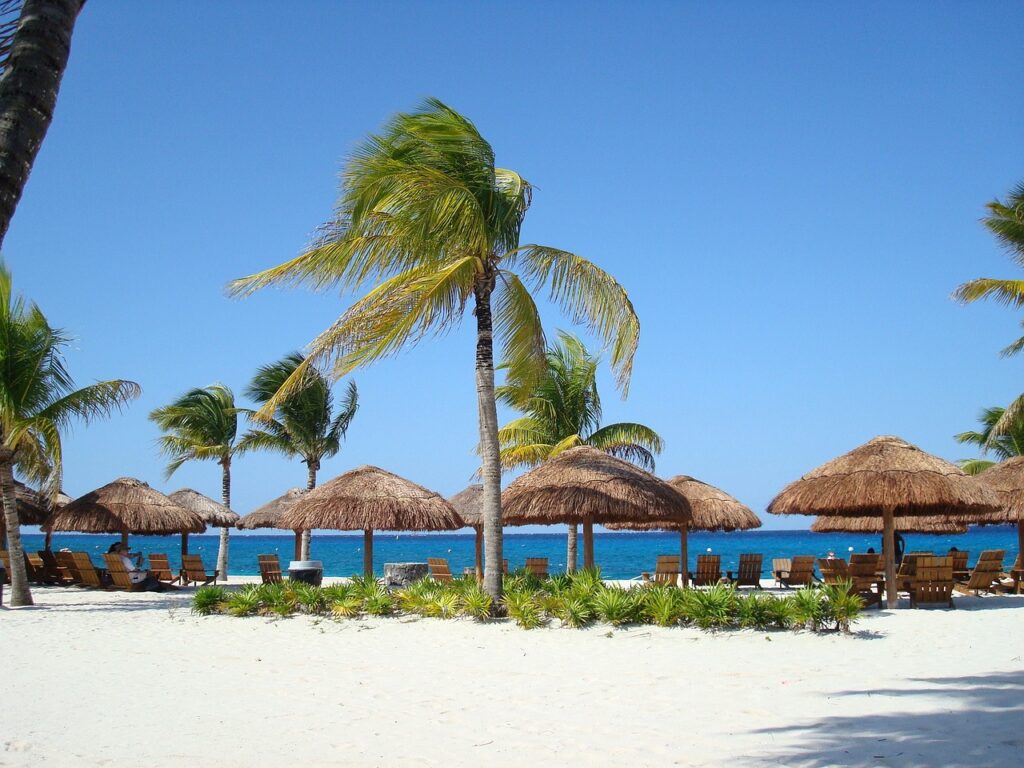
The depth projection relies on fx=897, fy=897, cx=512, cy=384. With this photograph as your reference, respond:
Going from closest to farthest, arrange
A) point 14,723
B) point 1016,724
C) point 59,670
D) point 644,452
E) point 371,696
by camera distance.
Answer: point 1016,724 → point 14,723 → point 371,696 → point 59,670 → point 644,452

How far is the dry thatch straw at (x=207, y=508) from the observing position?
23.9m

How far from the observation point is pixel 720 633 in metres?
10.2

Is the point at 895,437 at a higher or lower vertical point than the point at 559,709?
higher

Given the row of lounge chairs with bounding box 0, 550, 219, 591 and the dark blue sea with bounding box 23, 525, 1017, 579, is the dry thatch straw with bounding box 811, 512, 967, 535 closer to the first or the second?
the row of lounge chairs with bounding box 0, 550, 219, 591

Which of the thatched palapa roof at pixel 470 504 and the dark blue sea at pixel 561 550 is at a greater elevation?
the thatched palapa roof at pixel 470 504

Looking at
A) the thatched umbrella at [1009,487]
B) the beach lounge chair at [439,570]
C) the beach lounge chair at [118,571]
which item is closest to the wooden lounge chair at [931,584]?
the thatched umbrella at [1009,487]

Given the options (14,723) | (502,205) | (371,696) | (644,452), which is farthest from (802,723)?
(644,452)

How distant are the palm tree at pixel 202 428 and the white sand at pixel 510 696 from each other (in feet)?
46.4

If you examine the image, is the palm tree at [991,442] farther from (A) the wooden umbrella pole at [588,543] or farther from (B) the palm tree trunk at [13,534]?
(B) the palm tree trunk at [13,534]

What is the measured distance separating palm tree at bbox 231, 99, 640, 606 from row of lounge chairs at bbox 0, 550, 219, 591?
9186mm

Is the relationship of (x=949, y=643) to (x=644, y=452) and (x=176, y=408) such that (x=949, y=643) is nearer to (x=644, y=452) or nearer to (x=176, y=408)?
(x=644, y=452)

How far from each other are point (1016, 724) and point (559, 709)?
315cm

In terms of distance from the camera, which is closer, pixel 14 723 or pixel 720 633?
pixel 14 723

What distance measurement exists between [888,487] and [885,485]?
5 cm
